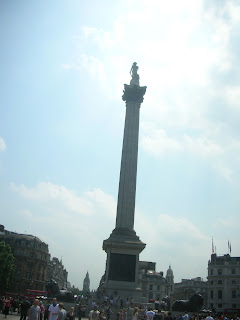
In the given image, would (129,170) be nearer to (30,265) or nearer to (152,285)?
(30,265)

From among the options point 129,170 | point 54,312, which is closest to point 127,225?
point 129,170

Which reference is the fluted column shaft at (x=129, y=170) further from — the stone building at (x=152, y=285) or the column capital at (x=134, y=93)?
the stone building at (x=152, y=285)

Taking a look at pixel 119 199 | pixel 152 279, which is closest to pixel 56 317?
pixel 119 199

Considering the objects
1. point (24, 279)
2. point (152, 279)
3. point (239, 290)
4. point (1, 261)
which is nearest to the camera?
point (1, 261)

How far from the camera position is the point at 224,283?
269 feet

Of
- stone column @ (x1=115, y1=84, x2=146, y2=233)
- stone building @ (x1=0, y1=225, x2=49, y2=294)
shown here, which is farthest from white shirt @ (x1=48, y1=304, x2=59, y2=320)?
stone building @ (x1=0, y1=225, x2=49, y2=294)

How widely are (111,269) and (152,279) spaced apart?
56529mm

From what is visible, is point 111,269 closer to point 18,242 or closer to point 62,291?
point 62,291

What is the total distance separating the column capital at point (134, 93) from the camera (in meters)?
60.2

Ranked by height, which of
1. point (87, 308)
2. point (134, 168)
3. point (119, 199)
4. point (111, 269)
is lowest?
point (87, 308)

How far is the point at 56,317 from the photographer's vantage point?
50.3ft

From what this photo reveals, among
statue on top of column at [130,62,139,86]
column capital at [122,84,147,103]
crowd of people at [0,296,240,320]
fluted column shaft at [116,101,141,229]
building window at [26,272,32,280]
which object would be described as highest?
statue on top of column at [130,62,139,86]

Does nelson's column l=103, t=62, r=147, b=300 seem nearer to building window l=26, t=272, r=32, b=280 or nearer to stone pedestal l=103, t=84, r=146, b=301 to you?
stone pedestal l=103, t=84, r=146, b=301

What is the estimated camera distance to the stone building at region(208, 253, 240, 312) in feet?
262
